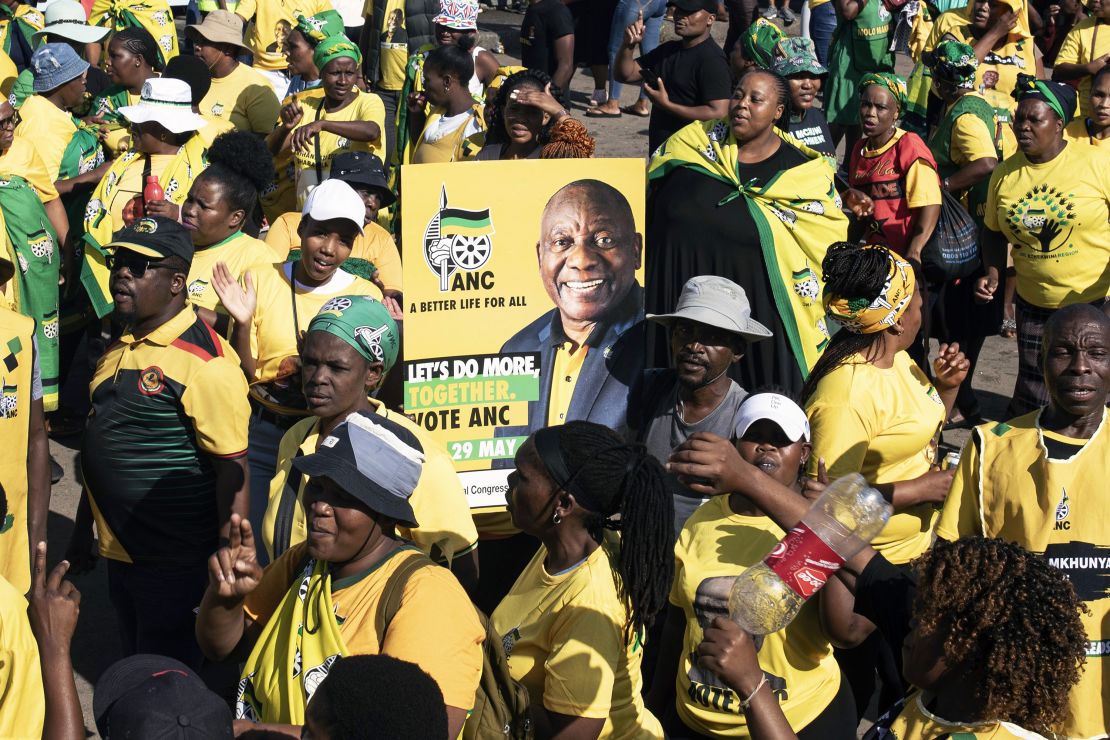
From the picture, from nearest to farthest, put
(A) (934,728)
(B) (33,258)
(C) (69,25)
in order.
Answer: (A) (934,728) → (B) (33,258) → (C) (69,25)

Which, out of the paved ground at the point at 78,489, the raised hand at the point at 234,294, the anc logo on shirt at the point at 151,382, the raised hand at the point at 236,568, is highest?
the raised hand at the point at 234,294

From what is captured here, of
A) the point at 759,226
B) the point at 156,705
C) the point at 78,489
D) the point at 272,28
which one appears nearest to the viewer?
the point at 156,705

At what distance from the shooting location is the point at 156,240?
4914 millimetres

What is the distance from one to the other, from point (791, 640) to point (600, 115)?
34.8 ft

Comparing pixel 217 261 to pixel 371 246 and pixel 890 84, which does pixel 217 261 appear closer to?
pixel 371 246

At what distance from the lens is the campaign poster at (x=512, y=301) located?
521 centimetres

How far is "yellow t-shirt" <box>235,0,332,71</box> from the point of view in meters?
11.0

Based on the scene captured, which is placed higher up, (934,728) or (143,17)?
(143,17)

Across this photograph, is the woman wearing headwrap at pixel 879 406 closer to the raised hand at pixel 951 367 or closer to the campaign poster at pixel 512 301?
the raised hand at pixel 951 367

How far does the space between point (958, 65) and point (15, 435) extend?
6.43 meters

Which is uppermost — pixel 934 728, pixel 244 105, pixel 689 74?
pixel 689 74

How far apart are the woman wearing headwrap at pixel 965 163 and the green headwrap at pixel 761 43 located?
1164mm

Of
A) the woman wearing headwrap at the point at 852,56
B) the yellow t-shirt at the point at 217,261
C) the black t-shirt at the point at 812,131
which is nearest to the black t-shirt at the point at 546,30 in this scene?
the woman wearing headwrap at the point at 852,56

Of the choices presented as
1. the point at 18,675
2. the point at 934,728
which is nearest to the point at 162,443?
the point at 18,675
